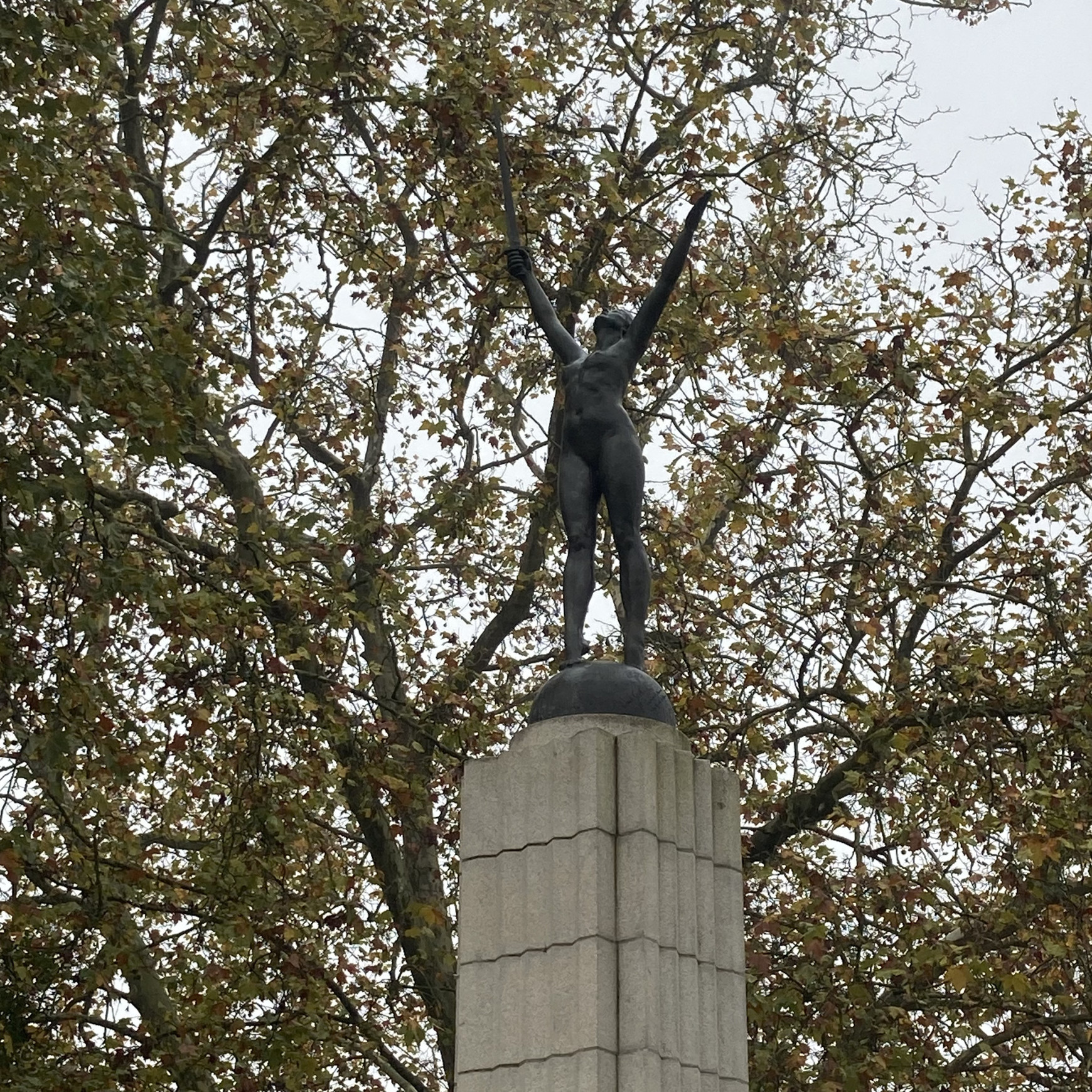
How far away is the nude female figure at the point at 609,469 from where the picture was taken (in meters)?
8.96

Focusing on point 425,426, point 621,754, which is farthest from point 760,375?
point 621,754

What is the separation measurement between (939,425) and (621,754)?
781cm

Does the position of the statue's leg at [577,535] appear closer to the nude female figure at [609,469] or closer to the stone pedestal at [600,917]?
the nude female figure at [609,469]

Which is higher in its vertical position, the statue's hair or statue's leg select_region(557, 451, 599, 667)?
the statue's hair

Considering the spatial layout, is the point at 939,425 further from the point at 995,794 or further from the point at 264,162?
the point at 264,162

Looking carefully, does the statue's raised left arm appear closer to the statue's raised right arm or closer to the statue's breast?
the statue's breast

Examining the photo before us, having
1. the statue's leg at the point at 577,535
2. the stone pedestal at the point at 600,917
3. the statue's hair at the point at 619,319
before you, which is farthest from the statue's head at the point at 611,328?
the stone pedestal at the point at 600,917

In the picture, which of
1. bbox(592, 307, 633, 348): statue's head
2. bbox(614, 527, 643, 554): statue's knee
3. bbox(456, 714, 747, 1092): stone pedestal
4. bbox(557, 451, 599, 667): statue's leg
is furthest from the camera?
bbox(592, 307, 633, 348): statue's head

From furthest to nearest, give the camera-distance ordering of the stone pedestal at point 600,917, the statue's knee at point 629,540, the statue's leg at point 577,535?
→ the statue's knee at point 629,540
the statue's leg at point 577,535
the stone pedestal at point 600,917

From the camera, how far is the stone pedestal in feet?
25.3

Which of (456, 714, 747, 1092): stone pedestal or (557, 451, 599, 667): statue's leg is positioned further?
Result: (557, 451, 599, 667): statue's leg

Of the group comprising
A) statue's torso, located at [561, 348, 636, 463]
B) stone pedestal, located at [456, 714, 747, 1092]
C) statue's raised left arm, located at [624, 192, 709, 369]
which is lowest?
stone pedestal, located at [456, 714, 747, 1092]

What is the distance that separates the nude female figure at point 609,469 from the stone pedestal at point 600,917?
2.34ft

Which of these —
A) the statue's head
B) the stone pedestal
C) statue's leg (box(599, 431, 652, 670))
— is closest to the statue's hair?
the statue's head
